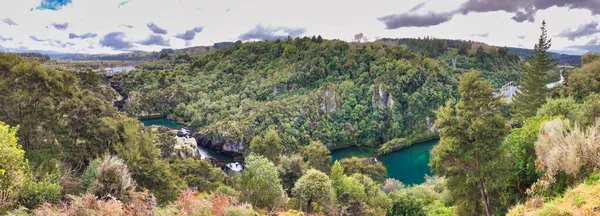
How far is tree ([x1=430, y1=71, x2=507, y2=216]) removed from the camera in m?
12.6

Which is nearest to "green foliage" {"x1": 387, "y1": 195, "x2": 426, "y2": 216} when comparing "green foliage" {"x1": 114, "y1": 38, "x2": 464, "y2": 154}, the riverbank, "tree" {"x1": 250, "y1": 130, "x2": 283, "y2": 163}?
"tree" {"x1": 250, "y1": 130, "x2": 283, "y2": 163}

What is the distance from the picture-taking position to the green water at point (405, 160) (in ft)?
133

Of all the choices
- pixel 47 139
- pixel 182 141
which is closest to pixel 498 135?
pixel 47 139

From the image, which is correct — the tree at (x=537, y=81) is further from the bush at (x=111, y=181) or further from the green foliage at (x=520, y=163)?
the bush at (x=111, y=181)

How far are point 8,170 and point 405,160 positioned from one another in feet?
150

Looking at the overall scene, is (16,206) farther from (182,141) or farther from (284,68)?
(284,68)

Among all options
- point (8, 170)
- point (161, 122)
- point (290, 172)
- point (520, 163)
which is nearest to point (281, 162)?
point (290, 172)

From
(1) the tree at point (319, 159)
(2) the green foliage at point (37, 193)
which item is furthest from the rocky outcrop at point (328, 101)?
(2) the green foliage at point (37, 193)

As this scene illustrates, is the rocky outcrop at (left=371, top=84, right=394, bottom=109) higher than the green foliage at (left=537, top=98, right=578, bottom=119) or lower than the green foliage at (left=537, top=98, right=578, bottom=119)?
lower

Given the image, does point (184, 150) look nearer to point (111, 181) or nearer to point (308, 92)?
point (111, 181)

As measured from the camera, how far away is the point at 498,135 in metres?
12.8

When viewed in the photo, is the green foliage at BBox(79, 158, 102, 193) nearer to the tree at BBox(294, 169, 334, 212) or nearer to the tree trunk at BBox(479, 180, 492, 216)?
the tree at BBox(294, 169, 334, 212)

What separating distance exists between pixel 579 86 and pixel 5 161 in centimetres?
3295

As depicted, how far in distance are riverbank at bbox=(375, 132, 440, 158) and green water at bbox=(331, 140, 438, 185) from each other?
656 millimetres
